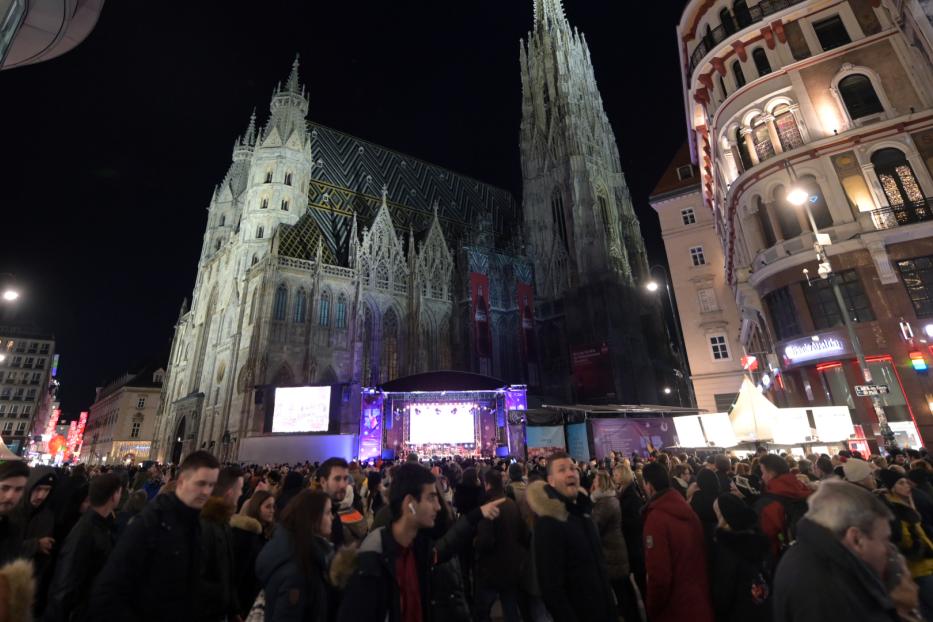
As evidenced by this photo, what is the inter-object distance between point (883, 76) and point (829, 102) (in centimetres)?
180

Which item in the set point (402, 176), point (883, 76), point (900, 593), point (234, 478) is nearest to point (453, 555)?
point (234, 478)

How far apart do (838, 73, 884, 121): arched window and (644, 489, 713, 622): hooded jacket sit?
1949cm

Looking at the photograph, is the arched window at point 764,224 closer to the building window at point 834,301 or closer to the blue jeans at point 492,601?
the building window at point 834,301

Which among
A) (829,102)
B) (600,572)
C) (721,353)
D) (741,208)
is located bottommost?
(600,572)

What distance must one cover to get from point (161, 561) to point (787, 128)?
2180cm

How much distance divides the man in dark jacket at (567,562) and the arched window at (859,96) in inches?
788

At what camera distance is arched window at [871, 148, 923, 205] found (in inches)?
564

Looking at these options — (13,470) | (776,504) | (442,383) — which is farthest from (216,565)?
(442,383)

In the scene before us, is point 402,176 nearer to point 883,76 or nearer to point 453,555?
point 883,76

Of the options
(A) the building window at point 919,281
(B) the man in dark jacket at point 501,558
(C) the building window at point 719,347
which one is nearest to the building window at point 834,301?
(A) the building window at point 919,281

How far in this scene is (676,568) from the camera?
3275 millimetres

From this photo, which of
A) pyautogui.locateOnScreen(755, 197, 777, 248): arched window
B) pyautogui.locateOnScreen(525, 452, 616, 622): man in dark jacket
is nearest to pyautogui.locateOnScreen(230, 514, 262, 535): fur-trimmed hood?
pyautogui.locateOnScreen(525, 452, 616, 622): man in dark jacket

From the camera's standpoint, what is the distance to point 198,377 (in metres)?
37.0

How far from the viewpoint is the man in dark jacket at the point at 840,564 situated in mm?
1887
